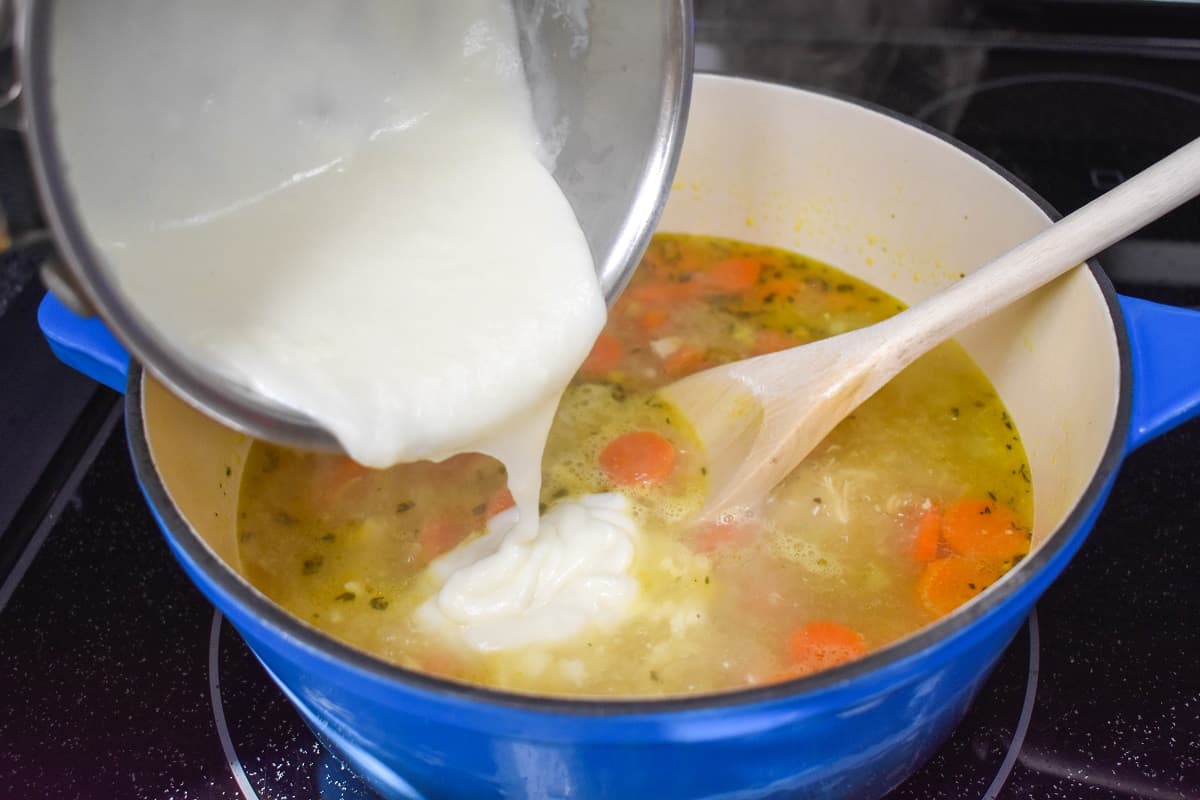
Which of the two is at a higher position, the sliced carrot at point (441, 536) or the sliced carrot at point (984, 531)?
the sliced carrot at point (984, 531)

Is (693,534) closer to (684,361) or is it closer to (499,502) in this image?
(499,502)

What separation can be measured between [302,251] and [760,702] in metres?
0.69

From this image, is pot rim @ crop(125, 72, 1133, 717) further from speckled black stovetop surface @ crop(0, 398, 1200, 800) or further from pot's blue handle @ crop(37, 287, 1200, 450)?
speckled black stovetop surface @ crop(0, 398, 1200, 800)

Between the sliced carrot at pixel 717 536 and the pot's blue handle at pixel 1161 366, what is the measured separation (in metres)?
0.50

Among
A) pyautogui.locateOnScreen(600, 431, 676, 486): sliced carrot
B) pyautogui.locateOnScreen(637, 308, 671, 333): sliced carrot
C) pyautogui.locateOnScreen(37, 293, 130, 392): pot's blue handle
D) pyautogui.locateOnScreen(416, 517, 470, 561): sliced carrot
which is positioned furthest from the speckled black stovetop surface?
Answer: pyautogui.locateOnScreen(637, 308, 671, 333): sliced carrot

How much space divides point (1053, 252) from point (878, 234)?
1.73ft

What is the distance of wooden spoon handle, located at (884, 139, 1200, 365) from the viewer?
1.31 metres

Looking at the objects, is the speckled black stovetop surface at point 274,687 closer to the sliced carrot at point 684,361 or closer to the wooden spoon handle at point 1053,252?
the wooden spoon handle at point 1053,252

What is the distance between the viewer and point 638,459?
62.5 inches

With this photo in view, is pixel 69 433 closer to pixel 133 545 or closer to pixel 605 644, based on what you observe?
pixel 133 545

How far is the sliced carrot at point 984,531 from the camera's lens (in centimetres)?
143

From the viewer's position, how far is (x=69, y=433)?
1630mm

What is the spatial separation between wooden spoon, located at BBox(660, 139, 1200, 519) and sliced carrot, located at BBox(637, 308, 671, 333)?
0.93ft

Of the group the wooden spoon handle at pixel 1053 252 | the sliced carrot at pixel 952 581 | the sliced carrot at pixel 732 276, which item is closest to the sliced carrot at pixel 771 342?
the sliced carrot at pixel 732 276
